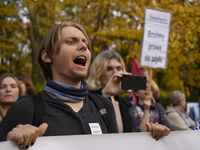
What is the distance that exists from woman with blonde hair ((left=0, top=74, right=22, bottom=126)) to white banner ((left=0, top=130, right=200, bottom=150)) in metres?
2.30

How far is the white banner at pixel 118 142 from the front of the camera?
1.29 m

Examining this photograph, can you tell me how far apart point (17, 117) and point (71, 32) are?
69 centimetres

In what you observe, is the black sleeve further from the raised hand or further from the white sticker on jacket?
the white sticker on jacket

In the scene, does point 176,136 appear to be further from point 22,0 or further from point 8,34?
point 8,34

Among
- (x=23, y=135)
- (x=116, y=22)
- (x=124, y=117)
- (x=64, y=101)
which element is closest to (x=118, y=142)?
(x=64, y=101)

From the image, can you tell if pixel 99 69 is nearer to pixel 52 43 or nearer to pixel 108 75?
pixel 108 75

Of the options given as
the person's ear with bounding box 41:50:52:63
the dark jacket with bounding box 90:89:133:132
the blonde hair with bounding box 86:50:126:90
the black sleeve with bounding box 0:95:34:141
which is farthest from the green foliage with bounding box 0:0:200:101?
the black sleeve with bounding box 0:95:34:141

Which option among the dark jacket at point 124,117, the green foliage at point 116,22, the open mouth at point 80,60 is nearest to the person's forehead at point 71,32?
the open mouth at point 80,60

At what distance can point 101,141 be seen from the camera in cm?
141

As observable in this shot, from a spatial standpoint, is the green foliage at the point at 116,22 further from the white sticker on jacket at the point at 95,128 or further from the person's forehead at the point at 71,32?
the white sticker on jacket at the point at 95,128

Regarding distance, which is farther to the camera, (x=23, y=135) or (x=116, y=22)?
(x=116, y=22)

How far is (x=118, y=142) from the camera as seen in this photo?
1.44 m

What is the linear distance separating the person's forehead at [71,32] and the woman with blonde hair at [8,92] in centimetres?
205

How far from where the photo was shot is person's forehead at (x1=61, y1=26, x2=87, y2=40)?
5.69ft
